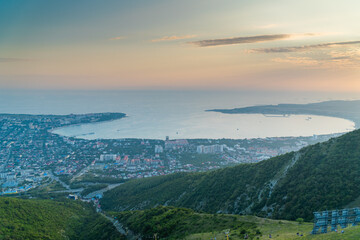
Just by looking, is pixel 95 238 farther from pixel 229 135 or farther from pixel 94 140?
pixel 229 135

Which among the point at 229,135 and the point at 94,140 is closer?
the point at 94,140

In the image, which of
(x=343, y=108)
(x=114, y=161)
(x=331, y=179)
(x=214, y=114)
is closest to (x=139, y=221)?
(x=331, y=179)

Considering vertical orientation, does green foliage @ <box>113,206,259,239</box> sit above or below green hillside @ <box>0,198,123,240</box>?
Answer: above

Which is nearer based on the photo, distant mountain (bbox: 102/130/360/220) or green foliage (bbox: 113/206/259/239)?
green foliage (bbox: 113/206/259/239)

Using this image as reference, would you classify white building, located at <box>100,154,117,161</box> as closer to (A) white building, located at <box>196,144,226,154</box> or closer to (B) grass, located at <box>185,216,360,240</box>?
(A) white building, located at <box>196,144,226,154</box>

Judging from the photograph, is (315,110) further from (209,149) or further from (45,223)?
(45,223)

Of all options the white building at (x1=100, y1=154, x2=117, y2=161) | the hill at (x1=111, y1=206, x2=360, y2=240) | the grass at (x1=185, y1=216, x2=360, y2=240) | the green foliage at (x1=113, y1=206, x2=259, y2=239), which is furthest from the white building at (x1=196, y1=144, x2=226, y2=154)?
the grass at (x1=185, y1=216, x2=360, y2=240)
